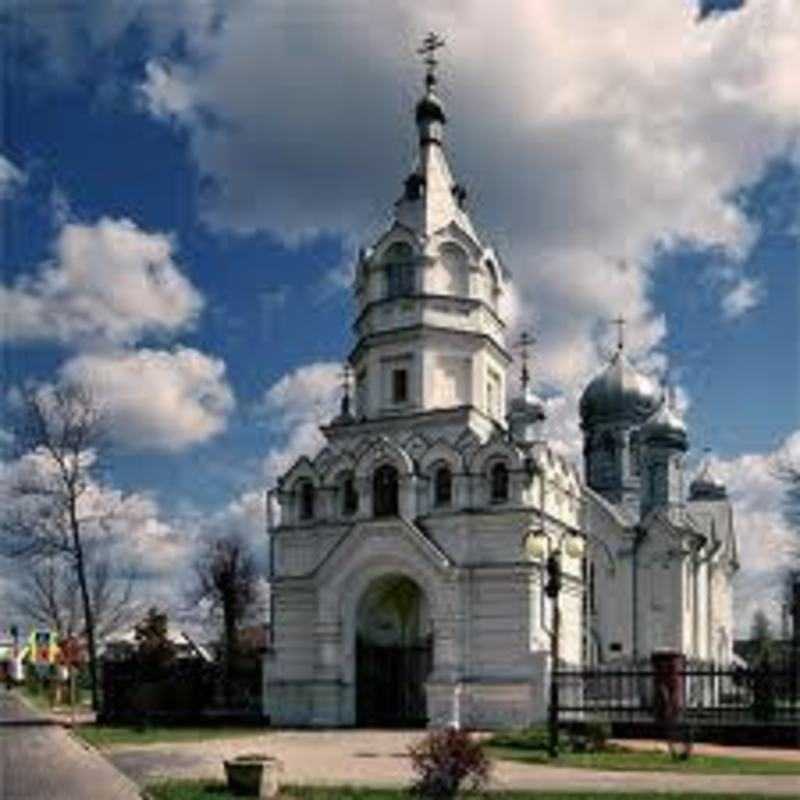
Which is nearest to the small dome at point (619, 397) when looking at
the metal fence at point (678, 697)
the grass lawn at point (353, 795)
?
the metal fence at point (678, 697)

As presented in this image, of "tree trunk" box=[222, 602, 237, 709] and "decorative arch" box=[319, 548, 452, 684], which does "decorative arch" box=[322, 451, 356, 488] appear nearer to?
"decorative arch" box=[319, 548, 452, 684]

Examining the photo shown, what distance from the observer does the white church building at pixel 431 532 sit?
131 feet

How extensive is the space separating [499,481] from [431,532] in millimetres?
2410

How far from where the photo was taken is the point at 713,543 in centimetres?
5700

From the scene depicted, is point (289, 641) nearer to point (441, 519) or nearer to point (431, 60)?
point (441, 519)

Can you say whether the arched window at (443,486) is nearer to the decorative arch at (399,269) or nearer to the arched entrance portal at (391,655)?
the arched entrance portal at (391,655)

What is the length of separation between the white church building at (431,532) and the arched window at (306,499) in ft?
0.10

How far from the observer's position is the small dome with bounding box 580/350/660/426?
59219 mm

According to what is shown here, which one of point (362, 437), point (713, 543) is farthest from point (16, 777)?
point (713, 543)

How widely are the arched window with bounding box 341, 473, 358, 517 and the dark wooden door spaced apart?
3.80 m

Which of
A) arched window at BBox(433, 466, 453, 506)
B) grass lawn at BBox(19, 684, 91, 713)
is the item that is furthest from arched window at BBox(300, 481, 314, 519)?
grass lawn at BBox(19, 684, 91, 713)

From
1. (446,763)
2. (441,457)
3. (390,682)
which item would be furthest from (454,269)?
(446,763)

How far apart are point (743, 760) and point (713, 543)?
1166 inches

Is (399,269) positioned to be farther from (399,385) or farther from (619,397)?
(619,397)
